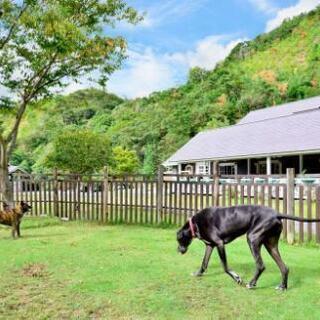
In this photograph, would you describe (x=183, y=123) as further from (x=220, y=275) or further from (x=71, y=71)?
(x=220, y=275)

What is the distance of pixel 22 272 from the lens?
7.62m

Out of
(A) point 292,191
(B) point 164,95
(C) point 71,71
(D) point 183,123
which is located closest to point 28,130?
(B) point 164,95

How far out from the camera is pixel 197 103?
6950 centimetres

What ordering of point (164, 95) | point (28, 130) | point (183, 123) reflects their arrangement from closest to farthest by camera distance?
point (183, 123) < point (164, 95) < point (28, 130)

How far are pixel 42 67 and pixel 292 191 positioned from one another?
930 centimetres

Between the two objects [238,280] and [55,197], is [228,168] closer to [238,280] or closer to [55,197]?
[55,197]

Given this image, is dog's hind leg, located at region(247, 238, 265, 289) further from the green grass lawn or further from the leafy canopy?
the leafy canopy

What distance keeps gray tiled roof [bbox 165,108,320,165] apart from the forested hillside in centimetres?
1084

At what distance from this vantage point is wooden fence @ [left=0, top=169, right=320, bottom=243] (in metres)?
10.6

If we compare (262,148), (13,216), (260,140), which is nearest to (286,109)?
(260,140)

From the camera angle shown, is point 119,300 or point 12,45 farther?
point 12,45

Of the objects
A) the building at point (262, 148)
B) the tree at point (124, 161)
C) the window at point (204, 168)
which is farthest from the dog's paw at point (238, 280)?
the tree at point (124, 161)

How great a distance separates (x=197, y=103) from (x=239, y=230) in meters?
63.5

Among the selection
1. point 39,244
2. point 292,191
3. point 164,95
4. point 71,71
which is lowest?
point 39,244
